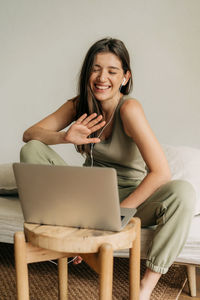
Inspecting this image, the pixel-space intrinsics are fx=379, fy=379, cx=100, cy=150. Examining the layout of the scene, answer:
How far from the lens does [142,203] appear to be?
1.40 m

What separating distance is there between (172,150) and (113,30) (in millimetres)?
1015

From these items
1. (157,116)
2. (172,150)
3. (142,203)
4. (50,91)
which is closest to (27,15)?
(50,91)

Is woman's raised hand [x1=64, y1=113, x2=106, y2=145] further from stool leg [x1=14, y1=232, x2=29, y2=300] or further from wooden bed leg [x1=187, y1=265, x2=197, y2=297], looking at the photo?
wooden bed leg [x1=187, y1=265, x2=197, y2=297]

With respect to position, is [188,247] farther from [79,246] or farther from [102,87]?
[102,87]

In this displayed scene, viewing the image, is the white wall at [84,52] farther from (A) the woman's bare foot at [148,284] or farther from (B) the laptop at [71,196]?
(B) the laptop at [71,196]

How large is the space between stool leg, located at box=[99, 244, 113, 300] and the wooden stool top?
3cm

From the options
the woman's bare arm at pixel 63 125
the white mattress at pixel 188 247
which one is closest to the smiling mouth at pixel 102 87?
the woman's bare arm at pixel 63 125

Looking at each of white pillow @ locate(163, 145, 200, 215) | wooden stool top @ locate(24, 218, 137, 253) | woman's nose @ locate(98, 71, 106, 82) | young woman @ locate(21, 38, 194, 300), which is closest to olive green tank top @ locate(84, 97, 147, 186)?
young woman @ locate(21, 38, 194, 300)

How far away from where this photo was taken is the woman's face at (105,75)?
154 cm

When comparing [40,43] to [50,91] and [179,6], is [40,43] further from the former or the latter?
[179,6]

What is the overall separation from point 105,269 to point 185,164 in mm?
928

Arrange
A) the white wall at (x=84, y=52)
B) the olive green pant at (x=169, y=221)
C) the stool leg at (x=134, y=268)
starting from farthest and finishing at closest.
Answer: the white wall at (x=84, y=52)
the olive green pant at (x=169, y=221)
the stool leg at (x=134, y=268)

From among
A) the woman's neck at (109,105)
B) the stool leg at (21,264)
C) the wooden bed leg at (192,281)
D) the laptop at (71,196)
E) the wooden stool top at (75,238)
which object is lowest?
the wooden bed leg at (192,281)

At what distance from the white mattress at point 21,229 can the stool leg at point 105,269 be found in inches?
15.4
